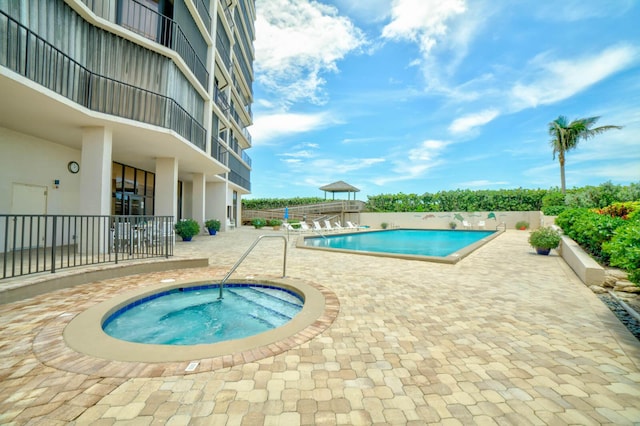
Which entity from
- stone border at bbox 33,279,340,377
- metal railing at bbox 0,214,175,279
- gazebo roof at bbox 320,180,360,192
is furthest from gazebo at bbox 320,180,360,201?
stone border at bbox 33,279,340,377

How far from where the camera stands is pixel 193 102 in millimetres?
11945

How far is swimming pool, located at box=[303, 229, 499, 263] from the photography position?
8.99 metres

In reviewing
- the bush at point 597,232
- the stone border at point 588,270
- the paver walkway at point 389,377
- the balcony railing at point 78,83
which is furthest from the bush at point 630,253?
the balcony railing at point 78,83

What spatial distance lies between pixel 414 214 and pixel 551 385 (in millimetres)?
26546

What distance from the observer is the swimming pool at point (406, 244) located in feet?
29.5

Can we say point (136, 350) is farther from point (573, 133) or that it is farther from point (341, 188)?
point (573, 133)

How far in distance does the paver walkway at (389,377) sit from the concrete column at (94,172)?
4742 mm

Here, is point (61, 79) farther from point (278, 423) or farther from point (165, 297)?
point (278, 423)

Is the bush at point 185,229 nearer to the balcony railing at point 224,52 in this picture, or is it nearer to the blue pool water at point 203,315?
the blue pool water at point 203,315

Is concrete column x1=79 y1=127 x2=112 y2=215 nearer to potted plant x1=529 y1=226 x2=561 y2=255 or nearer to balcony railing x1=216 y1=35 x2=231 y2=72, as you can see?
balcony railing x1=216 y1=35 x2=231 y2=72

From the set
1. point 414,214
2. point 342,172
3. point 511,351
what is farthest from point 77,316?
point 342,172

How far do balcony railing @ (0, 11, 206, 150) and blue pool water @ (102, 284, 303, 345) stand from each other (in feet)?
19.9

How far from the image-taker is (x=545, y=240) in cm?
869

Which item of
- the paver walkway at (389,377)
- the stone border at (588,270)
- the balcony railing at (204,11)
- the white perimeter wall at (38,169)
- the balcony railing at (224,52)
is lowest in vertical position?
the paver walkway at (389,377)
